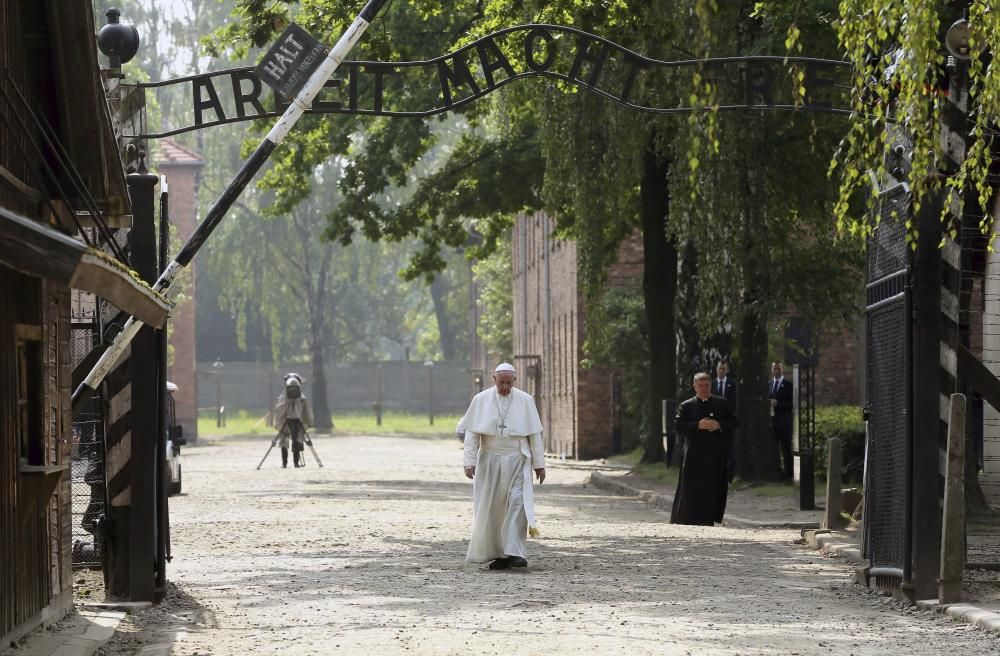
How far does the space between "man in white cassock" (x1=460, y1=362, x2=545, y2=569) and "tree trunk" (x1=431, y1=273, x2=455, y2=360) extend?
8971 centimetres

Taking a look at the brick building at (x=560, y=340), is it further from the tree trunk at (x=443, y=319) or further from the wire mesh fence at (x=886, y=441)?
the tree trunk at (x=443, y=319)

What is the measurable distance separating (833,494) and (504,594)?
22.0 ft

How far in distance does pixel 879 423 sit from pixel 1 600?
6873 mm

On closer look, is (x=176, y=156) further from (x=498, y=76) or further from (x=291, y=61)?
(x=291, y=61)

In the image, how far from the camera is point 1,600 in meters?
9.81

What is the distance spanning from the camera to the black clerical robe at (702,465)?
69.7 ft

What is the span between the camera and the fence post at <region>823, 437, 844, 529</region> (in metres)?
19.0

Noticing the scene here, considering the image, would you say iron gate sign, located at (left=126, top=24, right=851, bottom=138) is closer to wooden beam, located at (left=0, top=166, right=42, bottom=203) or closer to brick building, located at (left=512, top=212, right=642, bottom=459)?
wooden beam, located at (left=0, top=166, right=42, bottom=203)

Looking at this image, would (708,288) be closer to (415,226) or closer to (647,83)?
(647,83)

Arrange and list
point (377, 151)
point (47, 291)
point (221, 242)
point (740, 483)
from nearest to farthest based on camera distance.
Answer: point (47, 291) → point (740, 483) → point (377, 151) → point (221, 242)

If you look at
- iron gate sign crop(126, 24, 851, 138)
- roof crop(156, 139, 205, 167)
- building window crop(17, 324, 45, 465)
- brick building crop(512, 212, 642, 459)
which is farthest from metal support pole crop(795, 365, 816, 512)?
roof crop(156, 139, 205, 167)

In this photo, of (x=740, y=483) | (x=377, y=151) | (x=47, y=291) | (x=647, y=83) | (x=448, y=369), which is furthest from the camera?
(x=448, y=369)

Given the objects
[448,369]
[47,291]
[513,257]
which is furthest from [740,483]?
[448,369]

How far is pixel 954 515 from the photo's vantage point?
40.6 ft
